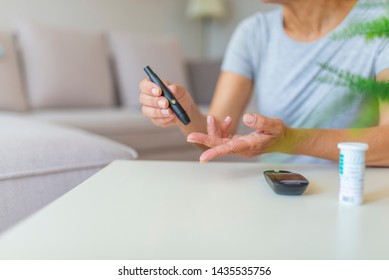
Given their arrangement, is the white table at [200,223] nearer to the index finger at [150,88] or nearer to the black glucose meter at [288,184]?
the black glucose meter at [288,184]

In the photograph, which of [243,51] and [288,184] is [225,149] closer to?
[288,184]

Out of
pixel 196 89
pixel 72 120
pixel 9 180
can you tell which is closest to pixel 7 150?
pixel 9 180

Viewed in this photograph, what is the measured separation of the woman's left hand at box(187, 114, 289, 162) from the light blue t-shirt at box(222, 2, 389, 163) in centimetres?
21

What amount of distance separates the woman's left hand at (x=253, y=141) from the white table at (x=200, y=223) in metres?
0.05

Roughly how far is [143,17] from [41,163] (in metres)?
2.65

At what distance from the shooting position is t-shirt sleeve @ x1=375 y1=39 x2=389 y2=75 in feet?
2.87

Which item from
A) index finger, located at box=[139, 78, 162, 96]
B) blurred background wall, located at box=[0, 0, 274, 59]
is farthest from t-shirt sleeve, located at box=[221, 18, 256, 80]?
blurred background wall, located at box=[0, 0, 274, 59]

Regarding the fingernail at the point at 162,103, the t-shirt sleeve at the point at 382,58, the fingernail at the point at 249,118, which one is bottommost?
the fingernail at the point at 249,118

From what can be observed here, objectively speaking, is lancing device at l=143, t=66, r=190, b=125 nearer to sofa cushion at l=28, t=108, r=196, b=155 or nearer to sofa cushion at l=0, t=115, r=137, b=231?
sofa cushion at l=0, t=115, r=137, b=231

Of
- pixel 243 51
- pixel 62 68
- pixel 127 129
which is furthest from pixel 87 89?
pixel 243 51

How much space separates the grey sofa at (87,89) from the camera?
1.05 meters

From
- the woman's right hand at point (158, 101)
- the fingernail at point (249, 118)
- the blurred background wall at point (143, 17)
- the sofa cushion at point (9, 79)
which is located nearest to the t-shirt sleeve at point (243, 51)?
the woman's right hand at point (158, 101)

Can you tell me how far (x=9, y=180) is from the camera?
0.85m

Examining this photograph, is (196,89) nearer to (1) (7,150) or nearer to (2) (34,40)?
(2) (34,40)
